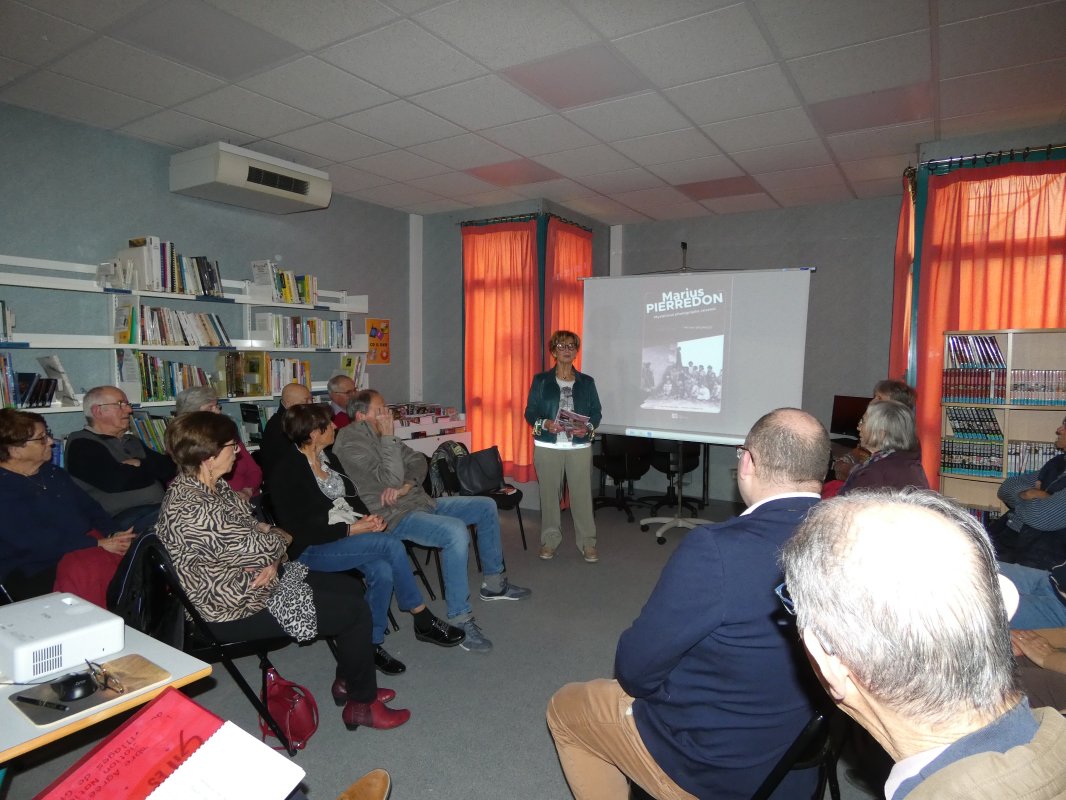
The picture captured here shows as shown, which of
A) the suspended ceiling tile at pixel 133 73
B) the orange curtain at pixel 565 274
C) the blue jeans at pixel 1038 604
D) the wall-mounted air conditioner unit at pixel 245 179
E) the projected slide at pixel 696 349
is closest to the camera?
the blue jeans at pixel 1038 604

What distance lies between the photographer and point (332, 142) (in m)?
4.05

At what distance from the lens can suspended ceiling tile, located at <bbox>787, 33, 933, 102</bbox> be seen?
8.95 feet

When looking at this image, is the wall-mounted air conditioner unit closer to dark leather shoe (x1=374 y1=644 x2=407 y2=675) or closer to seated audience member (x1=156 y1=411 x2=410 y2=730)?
seated audience member (x1=156 y1=411 x2=410 y2=730)

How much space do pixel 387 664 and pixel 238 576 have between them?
3.18 ft

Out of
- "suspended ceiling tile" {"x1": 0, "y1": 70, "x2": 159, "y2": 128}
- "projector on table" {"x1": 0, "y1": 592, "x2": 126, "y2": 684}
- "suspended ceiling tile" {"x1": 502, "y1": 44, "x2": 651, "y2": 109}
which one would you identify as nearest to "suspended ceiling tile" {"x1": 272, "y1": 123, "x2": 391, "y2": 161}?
"suspended ceiling tile" {"x1": 0, "y1": 70, "x2": 159, "y2": 128}

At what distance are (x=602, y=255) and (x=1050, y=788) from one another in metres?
6.31

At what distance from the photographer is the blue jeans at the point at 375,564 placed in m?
2.77

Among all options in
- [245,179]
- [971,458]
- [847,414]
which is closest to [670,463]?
[847,414]

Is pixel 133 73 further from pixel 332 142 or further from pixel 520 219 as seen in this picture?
pixel 520 219

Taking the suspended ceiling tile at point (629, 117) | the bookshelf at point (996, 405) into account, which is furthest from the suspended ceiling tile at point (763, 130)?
the bookshelf at point (996, 405)

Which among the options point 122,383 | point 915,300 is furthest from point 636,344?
point 122,383

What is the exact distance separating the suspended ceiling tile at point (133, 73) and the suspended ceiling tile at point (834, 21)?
2.75 metres

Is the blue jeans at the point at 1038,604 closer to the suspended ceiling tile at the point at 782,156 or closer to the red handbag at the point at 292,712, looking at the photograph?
the red handbag at the point at 292,712

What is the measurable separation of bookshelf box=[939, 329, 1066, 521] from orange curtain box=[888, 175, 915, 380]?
0.26 meters
